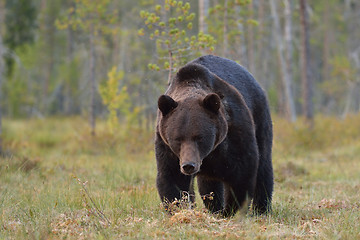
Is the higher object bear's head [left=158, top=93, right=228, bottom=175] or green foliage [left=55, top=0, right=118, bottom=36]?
green foliage [left=55, top=0, right=118, bottom=36]

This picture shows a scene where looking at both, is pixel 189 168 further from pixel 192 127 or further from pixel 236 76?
pixel 236 76

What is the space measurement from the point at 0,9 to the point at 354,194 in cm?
1227

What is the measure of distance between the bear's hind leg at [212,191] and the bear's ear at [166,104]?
166 cm

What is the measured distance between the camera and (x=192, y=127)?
4.28 m

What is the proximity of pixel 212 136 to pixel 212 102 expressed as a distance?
0.31 metres

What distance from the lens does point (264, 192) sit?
19.4 feet

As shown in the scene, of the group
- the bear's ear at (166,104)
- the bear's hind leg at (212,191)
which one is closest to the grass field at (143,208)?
the bear's hind leg at (212,191)

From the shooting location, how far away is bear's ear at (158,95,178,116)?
434 cm

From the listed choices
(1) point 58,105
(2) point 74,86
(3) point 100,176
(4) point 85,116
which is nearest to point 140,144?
(3) point 100,176

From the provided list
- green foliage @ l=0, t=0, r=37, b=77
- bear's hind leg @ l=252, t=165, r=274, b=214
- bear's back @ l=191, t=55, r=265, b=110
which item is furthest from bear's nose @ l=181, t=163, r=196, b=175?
green foliage @ l=0, t=0, r=37, b=77

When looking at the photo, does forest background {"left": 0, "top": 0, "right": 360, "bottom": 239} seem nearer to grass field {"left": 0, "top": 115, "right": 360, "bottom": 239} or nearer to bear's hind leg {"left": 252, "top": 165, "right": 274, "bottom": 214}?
grass field {"left": 0, "top": 115, "right": 360, "bottom": 239}

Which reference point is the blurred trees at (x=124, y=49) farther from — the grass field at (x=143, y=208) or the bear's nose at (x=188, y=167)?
the bear's nose at (x=188, y=167)

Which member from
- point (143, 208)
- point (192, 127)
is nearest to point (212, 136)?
point (192, 127)

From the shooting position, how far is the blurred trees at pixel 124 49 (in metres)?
17.3
